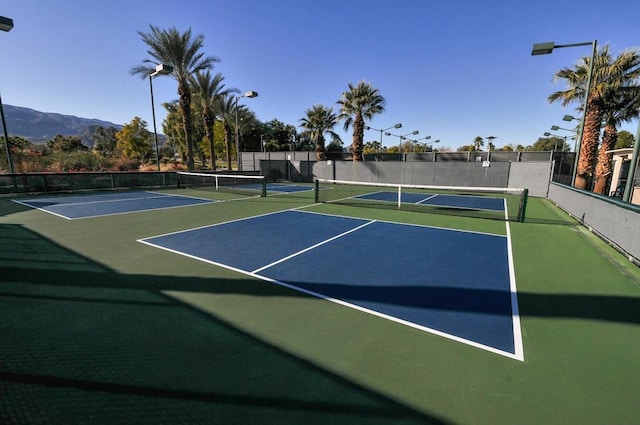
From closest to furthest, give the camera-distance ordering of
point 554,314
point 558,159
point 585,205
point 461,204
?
point 554,314, point 585,205, point 461,204, point 558,159

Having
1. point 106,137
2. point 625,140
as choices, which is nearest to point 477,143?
point 625,140

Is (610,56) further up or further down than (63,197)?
further up

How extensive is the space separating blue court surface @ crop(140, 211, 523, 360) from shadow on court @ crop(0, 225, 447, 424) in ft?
5.61

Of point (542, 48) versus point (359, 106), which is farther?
point (359, 106)

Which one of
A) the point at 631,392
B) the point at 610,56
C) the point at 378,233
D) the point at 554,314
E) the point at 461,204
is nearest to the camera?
the point at 631,392

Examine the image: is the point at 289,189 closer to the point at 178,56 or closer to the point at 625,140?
the point at 178,56

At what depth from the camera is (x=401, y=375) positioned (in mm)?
3242

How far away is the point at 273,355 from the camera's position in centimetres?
354

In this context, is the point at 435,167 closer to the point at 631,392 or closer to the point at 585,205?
the point at 585,205

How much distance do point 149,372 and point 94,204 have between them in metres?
14.9

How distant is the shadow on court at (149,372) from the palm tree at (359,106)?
91.5ft

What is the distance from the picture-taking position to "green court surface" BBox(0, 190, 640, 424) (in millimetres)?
2754

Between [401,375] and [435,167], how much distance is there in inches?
946

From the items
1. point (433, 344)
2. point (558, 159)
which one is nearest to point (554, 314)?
point (433, 344)
